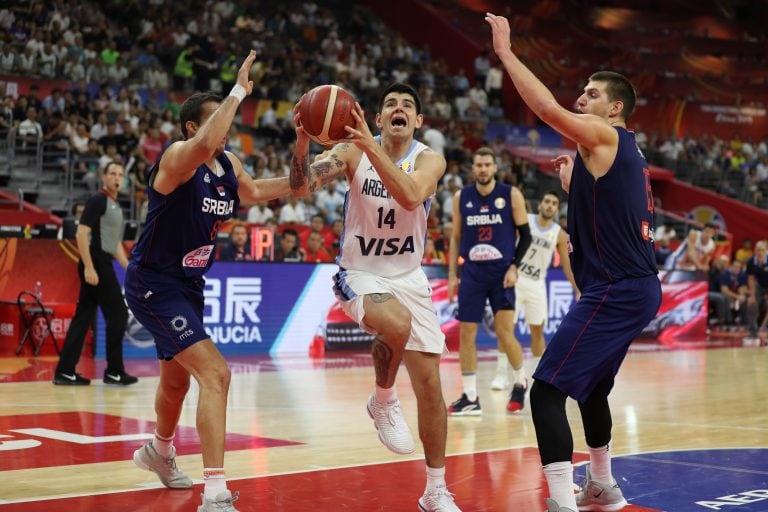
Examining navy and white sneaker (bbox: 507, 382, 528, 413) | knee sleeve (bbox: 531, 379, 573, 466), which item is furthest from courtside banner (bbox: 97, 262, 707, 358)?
knee sleeve (bbox: 531, 379, 573, 466)

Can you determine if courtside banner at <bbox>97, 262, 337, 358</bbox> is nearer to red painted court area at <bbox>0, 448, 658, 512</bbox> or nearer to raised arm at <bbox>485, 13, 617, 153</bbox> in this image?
red painted court area at <bbox>0, 448, 658, 512</bbox>

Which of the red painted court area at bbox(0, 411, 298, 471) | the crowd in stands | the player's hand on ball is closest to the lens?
the player's hand on ball

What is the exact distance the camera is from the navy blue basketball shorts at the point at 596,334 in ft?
17.1

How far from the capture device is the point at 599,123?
5.18 m

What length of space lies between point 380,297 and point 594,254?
1.17m

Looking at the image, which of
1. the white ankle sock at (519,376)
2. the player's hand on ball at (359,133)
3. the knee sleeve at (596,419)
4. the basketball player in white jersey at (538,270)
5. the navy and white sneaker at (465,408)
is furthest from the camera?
the basketball player in white jersey at (538,270)

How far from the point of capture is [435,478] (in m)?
5.50

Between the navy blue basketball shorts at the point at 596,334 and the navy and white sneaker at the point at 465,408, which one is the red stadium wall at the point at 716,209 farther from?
the navy blue basketball shorts at the point at 596,334

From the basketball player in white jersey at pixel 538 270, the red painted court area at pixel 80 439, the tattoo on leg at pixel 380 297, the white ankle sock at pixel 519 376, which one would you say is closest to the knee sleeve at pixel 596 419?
the tattoo on leg at pixel 380 297

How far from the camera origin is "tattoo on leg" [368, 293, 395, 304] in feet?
18.6

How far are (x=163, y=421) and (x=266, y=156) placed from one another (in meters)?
15.4

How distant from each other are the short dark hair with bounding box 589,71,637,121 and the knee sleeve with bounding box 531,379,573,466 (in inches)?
60.3

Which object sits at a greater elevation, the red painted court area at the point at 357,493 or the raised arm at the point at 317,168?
the raised arm at the point at 317,168

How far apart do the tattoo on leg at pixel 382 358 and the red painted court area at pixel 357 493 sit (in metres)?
0.68
